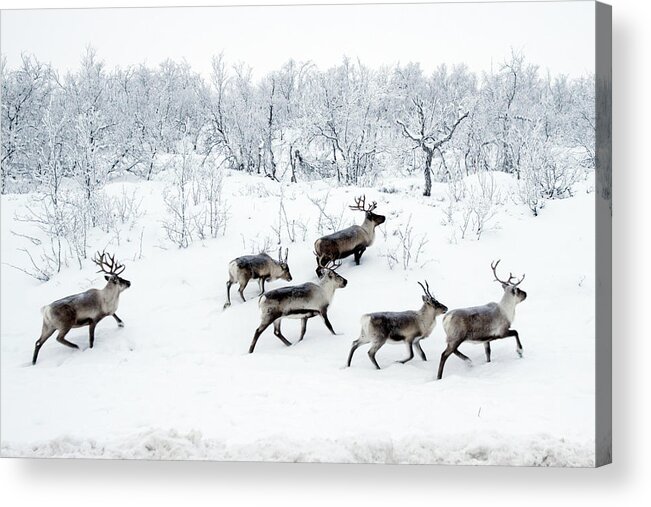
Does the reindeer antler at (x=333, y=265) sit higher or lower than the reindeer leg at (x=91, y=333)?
higher

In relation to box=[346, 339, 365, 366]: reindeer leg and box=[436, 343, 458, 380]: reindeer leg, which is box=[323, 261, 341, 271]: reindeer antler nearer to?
box=[346, 339, 365, 366]: reindeer leg

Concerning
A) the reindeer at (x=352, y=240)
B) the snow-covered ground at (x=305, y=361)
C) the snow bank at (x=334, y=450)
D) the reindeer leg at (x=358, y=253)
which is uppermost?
the reindeer at (x=352, y=240)

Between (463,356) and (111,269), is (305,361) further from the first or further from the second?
(111,269)

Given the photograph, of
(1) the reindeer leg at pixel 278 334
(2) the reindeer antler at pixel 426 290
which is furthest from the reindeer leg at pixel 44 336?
(2) the reindeer antler at pixel 426 290

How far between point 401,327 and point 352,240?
113 centimetres

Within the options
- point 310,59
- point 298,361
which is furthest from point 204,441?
point 310,59

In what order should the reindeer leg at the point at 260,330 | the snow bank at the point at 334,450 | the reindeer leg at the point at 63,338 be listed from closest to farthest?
the snow bank at the point at 334,450 → the reindeer leg at the point at 260,330 → the reindeer leg at the point at 63,338

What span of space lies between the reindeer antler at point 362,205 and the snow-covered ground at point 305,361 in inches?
2.9

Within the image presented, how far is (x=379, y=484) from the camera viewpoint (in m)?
5.50

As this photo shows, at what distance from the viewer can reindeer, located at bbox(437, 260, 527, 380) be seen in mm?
5465

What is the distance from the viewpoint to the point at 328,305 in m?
6.01

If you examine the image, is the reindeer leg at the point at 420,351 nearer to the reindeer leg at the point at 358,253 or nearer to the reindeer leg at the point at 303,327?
the reindeer leg at the point at 303,327

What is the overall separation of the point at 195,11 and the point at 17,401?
12.4 feet

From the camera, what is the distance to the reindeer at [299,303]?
5871 mm
